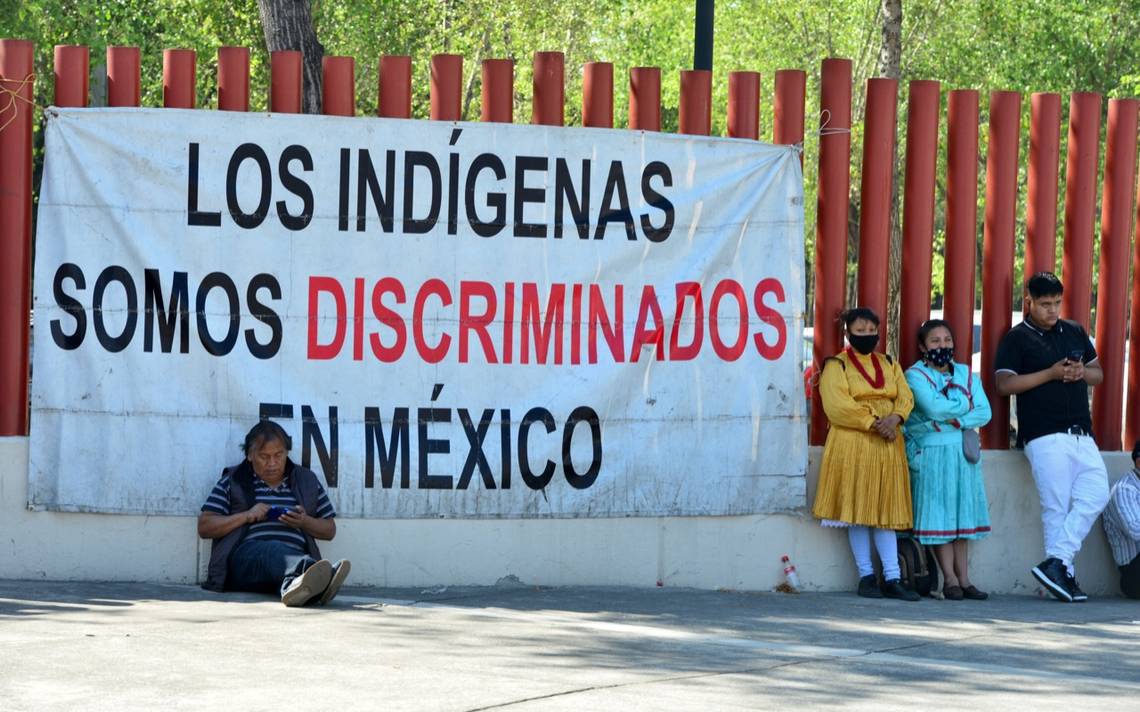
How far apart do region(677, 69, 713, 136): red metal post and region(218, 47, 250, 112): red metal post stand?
236 cm

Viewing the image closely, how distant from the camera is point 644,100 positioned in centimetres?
936

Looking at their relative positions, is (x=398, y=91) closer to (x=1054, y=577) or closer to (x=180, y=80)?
(x=180, y=80)

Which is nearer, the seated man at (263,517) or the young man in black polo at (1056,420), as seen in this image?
the seated man at (263,517)

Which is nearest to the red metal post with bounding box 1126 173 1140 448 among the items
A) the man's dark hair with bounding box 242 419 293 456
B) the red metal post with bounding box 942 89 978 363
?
the red metal post with bounding box 942 89 978 363

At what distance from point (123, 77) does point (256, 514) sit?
2.44 m

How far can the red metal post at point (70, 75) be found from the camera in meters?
8.92

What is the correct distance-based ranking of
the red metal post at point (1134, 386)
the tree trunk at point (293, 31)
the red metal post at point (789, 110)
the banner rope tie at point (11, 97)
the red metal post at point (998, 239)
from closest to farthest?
the banner rope tie at point (11, 97), the red metal post at point (789, 110), the red metal post at point (998, 239), the red metal post at point (1134, 386), the tree trunk at point (293, 31)

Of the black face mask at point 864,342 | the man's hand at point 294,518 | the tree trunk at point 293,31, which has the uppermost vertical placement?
the tree trunk at point 293,31

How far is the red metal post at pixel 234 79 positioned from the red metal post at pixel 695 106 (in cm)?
236

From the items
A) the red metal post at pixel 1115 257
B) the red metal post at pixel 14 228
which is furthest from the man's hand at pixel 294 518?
the red metal post at pixel 1115 257

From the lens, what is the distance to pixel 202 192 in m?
8.90

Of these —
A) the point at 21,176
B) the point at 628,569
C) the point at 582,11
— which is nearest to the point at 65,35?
the point at 582,11

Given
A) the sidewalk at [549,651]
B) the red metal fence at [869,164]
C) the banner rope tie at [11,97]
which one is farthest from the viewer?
the red metal fence at [869,164]

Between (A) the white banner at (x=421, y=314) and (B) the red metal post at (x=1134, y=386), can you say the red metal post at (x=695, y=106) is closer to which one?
(A) the white banner at (x=421, y=314)
